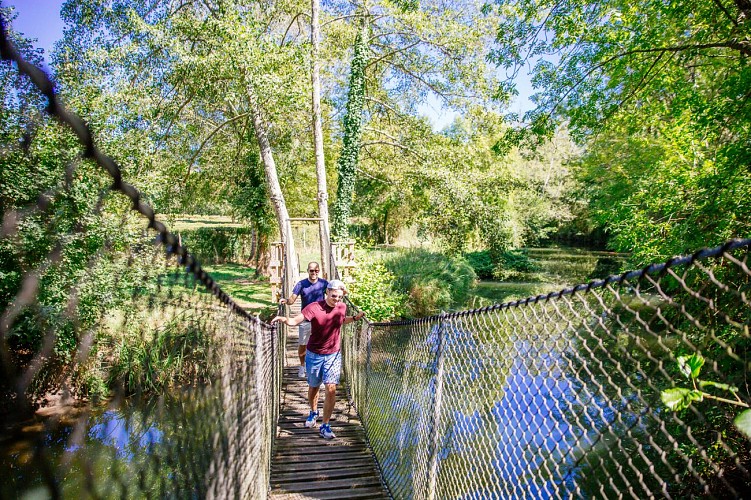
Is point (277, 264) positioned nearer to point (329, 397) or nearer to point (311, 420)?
point (311, 420)

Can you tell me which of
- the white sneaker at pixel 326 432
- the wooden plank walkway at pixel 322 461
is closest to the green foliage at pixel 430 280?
the wooden plank walkway at pixel 322 461

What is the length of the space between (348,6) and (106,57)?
6.86 metres

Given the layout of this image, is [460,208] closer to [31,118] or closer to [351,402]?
[351,402]

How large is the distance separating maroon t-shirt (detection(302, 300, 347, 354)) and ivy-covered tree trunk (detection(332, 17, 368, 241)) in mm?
7471

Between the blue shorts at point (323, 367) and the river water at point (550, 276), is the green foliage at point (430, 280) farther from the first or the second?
the blue shorts at point (323, 367)

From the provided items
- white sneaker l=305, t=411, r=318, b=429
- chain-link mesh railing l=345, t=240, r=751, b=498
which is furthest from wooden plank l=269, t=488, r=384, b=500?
white sneaker l=305, t=411, r=318, b=429

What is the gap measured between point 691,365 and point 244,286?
15.2 meters

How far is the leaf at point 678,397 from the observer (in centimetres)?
80

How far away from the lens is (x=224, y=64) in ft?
27.2

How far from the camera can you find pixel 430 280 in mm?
12336

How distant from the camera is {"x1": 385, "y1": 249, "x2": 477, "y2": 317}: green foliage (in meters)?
11.9

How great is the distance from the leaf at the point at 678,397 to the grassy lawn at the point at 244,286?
35.7ft

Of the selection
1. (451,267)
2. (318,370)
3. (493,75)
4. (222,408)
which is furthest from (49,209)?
(451,267)

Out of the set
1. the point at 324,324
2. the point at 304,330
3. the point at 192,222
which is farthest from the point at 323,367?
the point at 192,222
